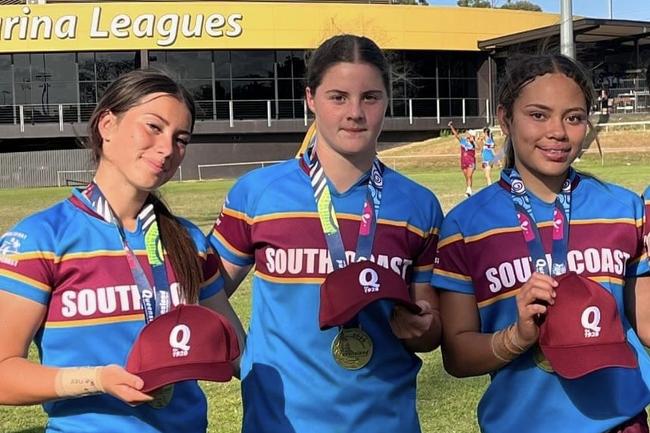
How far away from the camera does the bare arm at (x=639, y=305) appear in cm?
288

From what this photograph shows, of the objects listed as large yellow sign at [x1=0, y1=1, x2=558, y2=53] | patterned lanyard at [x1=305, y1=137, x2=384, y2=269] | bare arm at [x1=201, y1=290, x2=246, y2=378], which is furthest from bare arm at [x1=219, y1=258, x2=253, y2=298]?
large yellow sign at [x1=0, y1=1, x2=558, y2=53]

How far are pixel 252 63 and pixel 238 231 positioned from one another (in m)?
43.4

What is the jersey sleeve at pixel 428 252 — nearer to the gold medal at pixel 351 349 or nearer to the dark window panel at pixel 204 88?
the gold medal at pixel 351 349

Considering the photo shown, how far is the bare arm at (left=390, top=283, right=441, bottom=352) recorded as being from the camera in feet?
9.07

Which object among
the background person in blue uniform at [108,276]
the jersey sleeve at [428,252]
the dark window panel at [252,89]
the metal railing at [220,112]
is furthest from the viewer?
the dark window panel at [252,89]

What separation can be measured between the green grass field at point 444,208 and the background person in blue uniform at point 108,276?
2.74m

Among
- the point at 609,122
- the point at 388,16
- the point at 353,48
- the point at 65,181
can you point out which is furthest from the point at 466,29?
the point at 353,48

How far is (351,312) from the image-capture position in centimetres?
Answer: 262

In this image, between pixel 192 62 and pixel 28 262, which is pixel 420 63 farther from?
pixel 28 262

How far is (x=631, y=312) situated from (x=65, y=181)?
138 ft

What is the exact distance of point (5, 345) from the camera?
2406 mm

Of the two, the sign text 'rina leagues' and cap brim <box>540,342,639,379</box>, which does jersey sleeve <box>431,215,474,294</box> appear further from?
the sign text 'rina leagues'

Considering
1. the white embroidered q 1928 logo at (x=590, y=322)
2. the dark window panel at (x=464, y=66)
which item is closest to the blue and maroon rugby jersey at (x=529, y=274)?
the white embroidered q 1928 logo at (x=590, y=322)

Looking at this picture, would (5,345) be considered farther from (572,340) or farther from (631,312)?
(631,312)
